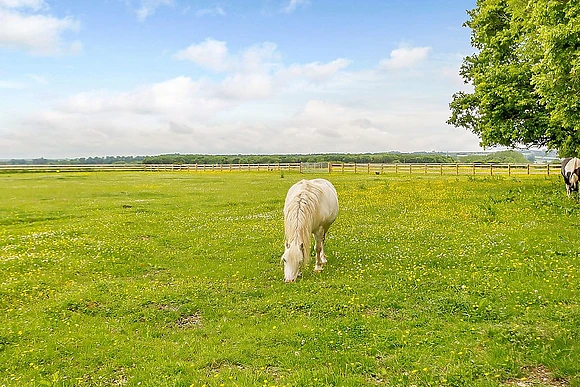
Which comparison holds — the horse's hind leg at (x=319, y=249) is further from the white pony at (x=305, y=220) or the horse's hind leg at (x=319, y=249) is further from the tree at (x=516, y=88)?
the tree at (x=516, y=88)

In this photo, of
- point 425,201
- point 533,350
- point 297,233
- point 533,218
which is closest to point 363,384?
point 533,350

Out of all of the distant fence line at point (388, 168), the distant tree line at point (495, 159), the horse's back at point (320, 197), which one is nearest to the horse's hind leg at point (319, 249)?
the horse's back at point (320, 197)

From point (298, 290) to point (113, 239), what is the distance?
9041 millimetres

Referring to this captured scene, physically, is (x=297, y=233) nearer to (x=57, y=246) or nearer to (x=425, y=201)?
(x=57, y=246)

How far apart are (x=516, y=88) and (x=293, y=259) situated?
20303mm

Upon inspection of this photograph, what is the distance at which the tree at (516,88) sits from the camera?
19.7 m

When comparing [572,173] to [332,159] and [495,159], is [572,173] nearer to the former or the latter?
[495,159]

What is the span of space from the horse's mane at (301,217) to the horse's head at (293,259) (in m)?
0.13

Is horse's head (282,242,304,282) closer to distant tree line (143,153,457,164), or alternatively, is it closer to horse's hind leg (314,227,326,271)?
horse's hind leg (314,227,326,271)

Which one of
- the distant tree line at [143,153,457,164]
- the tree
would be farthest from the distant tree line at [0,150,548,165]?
the tree

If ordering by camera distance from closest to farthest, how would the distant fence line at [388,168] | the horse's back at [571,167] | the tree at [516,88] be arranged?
the tree at [516,88], the horse's back at [571,167], the distant fence line at [388,168]

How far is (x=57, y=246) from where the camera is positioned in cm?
1420

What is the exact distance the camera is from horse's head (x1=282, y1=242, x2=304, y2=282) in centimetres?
1016

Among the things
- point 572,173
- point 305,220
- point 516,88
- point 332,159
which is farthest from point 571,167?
point 332,159
